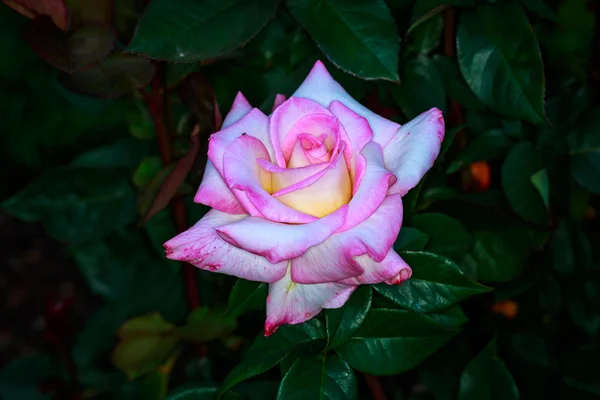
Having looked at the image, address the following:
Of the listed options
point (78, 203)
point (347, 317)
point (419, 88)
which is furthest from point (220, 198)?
point (78, 203)

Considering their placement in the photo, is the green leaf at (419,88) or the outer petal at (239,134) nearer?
the outer petal at (239,134)

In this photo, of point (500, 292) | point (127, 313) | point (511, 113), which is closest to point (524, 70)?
point (511, 113)

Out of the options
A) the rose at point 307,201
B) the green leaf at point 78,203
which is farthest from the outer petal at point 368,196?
the green leaf at point 78,203

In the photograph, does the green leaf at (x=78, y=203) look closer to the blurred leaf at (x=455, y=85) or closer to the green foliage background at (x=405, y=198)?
the green foliage background at (x=405, y=198)

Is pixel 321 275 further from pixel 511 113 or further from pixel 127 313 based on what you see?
pixel 127 313

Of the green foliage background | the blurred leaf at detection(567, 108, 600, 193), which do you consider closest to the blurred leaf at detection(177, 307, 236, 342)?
the green foliage background

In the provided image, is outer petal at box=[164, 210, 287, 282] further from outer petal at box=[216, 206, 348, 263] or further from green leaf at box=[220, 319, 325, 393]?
green leaf at box=[220, 319, 325, 393]

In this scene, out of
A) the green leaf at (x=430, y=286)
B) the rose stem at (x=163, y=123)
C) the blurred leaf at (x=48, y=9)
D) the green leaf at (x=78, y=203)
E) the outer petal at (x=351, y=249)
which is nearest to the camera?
the outer petal at (x=351, y=249)
